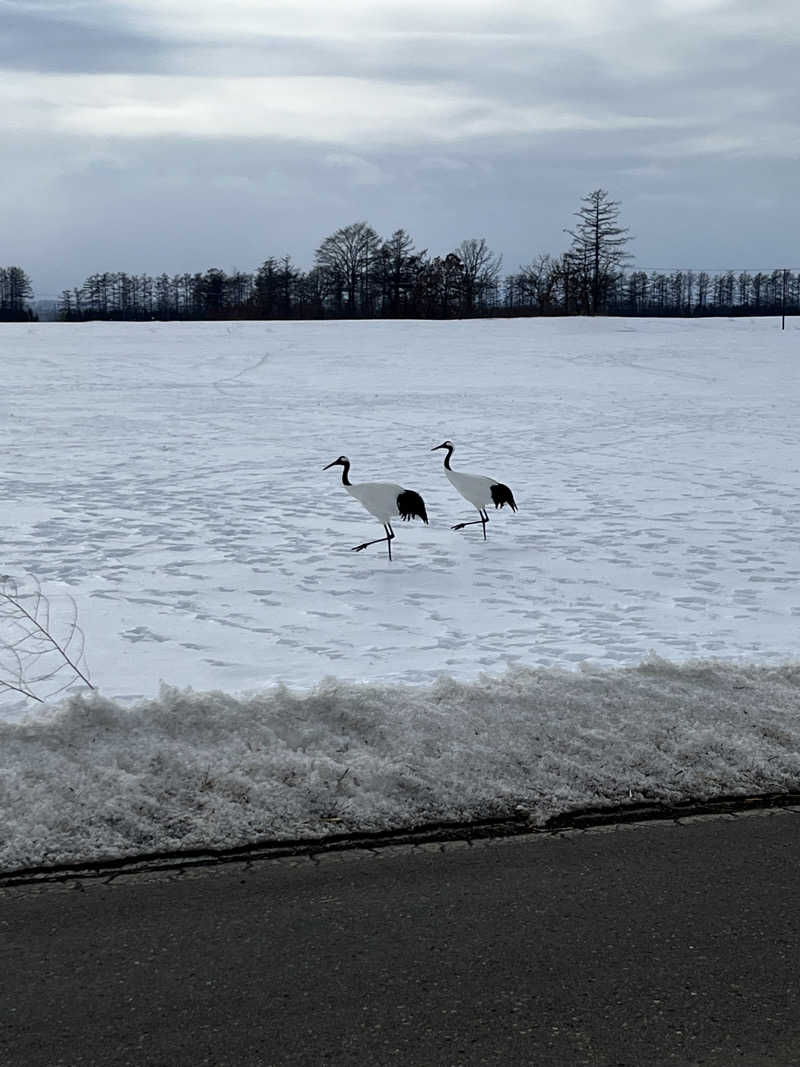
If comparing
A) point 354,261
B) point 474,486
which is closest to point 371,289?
point 354,261

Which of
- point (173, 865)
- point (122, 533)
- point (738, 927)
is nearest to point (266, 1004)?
point (173, 865)

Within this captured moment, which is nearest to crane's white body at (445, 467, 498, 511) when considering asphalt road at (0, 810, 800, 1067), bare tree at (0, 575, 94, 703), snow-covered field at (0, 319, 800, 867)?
snow-covered field at (0, 319, 800, 867)

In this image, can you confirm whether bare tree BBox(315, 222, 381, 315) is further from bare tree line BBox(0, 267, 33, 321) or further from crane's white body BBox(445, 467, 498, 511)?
→ crane's white body BBox(445, 467, 498, 511)

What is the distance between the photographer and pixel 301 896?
3.97 m

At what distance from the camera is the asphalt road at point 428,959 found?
121 inches

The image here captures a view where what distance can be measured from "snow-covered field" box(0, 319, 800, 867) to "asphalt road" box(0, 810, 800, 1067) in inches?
19.8

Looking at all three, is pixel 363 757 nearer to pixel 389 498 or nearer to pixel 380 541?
pixel 389 498

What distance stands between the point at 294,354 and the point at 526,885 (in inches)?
1412

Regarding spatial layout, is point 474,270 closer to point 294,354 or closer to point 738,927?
point 294,354

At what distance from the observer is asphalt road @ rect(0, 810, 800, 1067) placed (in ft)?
10.1

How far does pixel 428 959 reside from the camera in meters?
3.51

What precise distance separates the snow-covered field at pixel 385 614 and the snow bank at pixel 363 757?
0.6 inches

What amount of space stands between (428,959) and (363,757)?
162 centimetres

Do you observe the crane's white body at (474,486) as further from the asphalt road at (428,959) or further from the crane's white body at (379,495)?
the asphalt road at (428,959)
